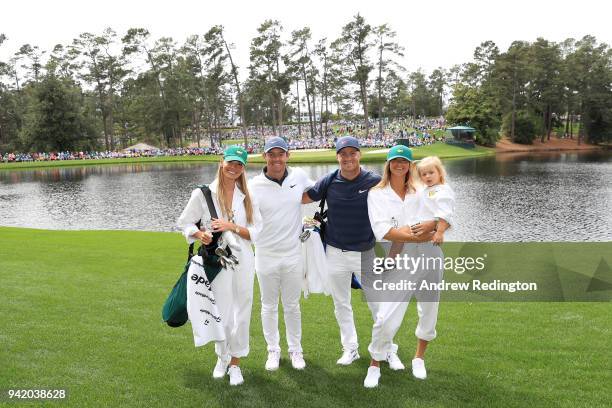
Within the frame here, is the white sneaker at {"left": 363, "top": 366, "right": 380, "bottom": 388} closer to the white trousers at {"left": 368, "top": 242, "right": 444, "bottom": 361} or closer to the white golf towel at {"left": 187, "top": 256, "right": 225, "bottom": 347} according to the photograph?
the white trousers at {"left": 368, "top": 242, "right": 444, "bottom": 361}

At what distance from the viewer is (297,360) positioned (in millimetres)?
4520

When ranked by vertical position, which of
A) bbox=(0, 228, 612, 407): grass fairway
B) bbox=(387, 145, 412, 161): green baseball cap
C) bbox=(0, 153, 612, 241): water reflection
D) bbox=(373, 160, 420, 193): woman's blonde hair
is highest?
bbox=(387, 145, 412, 161): green baseball cap

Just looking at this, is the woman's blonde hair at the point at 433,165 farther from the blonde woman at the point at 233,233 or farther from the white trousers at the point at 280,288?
the blonde woman at the point at 233,233

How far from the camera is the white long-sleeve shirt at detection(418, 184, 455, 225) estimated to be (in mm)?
3943

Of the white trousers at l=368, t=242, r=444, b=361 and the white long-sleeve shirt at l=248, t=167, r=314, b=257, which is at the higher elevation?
the white long-sleeve shirt at l=248, t=167, r=314, b=257

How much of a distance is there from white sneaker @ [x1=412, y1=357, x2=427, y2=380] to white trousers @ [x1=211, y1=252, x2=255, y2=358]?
4.89ft

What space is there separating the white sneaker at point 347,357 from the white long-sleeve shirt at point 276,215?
108cm

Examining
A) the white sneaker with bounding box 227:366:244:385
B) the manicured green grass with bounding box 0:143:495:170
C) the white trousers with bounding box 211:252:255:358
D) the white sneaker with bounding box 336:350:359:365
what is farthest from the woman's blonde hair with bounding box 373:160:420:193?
the manicured green grass with bounding box 0:143:495:170

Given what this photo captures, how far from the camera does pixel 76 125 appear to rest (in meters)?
62.8

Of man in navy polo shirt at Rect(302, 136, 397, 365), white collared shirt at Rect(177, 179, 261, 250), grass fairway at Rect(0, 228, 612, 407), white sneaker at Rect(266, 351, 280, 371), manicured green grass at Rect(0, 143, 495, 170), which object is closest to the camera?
grass fairway at Rect(0, 228, 612, 407)

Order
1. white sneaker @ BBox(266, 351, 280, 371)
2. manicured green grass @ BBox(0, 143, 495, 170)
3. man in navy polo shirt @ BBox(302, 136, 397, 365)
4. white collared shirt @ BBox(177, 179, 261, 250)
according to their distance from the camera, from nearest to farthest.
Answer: white collared shirt @ BBox(177, 179, 261, 250) < man in navy polo shirt @ BBox(302, 136, 397, 365) < white sneaker @ BBox(266, 351, 280, 371) < manicured green grass @ BBox(0, 143, 495, 170)

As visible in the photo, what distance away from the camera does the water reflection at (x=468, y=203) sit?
16.4 meters

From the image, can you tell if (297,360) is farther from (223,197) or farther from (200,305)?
(223,197)

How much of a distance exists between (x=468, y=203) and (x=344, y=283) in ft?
60.2
